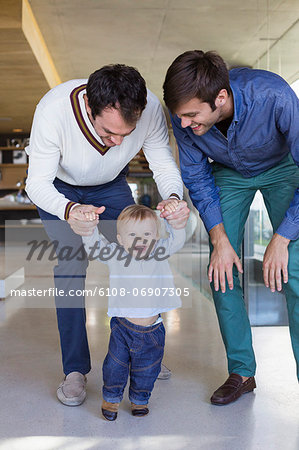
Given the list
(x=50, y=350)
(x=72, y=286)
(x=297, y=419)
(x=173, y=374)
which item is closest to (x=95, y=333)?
(x=50, y=350)

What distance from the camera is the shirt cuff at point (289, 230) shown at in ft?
5.09

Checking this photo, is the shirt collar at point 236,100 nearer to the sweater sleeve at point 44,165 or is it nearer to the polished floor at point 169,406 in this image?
the sweater sleeve at point 44,165

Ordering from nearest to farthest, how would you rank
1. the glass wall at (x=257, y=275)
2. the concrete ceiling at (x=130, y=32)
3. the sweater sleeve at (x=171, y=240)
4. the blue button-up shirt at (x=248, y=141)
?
the blue button-up shirt at (x=248, y=141) → the sweater sleeve at (x=171, y=240) → the glass wall at (x=257, y=275) → the concrete ceiling at (x=130, y=32)

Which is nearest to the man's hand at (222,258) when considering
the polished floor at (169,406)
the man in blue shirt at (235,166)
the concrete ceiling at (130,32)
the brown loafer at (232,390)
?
the man in blue shirt at (235,166)

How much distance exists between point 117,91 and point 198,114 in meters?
0.25

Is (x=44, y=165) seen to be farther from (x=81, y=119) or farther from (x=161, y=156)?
(x=161, y=156)

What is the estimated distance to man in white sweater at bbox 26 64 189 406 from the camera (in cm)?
146

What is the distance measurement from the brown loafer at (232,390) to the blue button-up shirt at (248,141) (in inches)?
21.4

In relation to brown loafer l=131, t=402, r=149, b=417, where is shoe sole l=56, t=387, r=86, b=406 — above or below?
below

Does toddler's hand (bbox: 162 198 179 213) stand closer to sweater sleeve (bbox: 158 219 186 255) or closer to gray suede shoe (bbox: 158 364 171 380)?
sweater sleeve (bbox: 158 219 186 255)

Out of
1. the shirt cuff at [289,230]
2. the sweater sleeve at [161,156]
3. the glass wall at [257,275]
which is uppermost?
the sweater sleeve at [161,156]

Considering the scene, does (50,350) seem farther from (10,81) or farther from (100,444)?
(10,81)

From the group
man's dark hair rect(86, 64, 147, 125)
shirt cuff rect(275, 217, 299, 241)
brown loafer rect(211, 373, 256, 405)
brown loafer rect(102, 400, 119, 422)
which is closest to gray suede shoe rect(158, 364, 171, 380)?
brown loafer rect(211, 373, 256, 405)

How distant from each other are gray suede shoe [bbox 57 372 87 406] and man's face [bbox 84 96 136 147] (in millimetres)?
849
